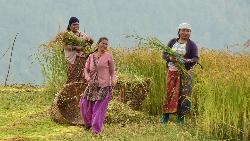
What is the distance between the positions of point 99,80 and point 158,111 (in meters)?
2.96

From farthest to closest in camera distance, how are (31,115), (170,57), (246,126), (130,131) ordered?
(31,115), (170,57), (130,131), (246,126)

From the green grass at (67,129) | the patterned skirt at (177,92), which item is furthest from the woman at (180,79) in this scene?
the green grass at (67,129)

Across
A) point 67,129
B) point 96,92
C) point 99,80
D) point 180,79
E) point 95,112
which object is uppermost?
point 180,79

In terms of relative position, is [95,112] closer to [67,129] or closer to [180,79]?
[67,129]

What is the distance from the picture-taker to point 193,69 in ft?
39.6

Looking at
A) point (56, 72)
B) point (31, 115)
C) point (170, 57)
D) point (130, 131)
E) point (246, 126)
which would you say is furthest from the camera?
point (56, 72)

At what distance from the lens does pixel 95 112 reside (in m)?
10.8

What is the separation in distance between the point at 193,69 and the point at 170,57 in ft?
1.75

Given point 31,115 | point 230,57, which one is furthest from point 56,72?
point 230,57

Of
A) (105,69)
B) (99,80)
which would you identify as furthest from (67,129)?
(105,69)

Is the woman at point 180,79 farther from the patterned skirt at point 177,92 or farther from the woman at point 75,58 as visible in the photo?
the woman at point 75,58

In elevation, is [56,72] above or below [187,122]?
above

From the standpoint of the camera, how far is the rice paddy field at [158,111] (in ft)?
33.2

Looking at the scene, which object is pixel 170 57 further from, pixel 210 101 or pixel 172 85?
pixel 210 101
